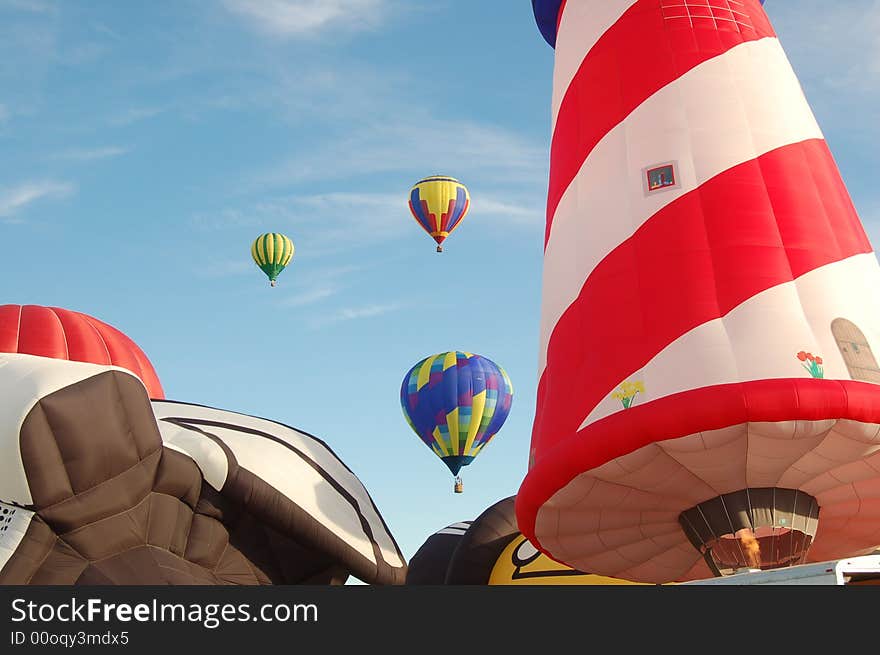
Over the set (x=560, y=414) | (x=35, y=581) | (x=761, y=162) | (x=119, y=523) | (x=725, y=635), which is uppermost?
(x=761, y=162)

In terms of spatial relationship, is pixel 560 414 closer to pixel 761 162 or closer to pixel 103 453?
pixel 761 162

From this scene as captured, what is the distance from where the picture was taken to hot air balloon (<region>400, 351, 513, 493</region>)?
84.5ft

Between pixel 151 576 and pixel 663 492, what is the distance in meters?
4.69

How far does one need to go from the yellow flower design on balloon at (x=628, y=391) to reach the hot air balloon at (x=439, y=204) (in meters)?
21.3

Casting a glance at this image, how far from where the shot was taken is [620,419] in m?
8.91

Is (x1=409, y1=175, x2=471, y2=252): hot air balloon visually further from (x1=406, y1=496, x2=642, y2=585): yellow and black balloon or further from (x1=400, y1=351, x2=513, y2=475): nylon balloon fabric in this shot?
(x1=406, y1=496, x2=642, y2=585): yellow and black balloon

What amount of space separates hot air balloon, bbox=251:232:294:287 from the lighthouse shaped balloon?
68.8 ft

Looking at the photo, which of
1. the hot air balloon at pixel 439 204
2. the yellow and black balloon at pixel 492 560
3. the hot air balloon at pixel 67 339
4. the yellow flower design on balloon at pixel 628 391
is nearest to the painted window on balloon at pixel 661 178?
the yellow flower design on balloon at pixel 628 391

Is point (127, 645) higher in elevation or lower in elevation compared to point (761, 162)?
lower

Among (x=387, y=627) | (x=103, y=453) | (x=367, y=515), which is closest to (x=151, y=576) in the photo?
(x=103, y=453)

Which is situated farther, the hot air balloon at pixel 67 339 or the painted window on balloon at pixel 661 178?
the hot air balloon at pixel 67 339

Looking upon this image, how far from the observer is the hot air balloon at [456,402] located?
25766mm

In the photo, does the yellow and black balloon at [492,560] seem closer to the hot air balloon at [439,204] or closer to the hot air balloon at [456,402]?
the hot air balloon at [456,402]

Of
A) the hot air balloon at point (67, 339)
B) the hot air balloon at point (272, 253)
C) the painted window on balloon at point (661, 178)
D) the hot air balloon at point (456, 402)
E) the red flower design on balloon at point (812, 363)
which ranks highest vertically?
the hot air balloon at point (272, 253)
